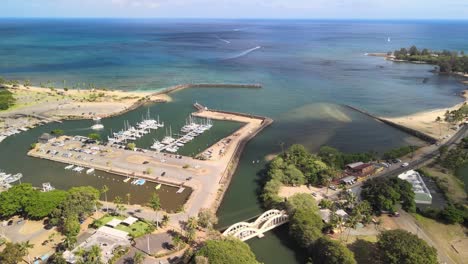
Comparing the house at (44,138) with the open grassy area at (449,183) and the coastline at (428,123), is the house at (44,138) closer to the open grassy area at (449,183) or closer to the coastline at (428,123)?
the open grassy area at (449,183)

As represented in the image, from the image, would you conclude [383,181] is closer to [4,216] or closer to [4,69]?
[4,216]

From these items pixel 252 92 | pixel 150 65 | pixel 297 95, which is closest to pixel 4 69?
pixel 150 65

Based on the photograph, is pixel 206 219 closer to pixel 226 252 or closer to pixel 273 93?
pixel 226 252

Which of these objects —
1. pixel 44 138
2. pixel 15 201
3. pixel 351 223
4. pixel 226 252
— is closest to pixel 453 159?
pixel 351 223

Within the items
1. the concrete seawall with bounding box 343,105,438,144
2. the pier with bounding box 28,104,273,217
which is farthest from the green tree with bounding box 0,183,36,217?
the concrete seawall with bounding box 343,105,438,144

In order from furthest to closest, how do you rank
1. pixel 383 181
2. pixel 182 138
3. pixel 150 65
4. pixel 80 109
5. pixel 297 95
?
1. pixel 150 65
2. pixel 297 95
3. pixel 80 109
4. pixel 182 138
5. pixel 383 181

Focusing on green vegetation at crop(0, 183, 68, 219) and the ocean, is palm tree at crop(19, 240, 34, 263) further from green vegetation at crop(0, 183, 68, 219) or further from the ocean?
the ocean
